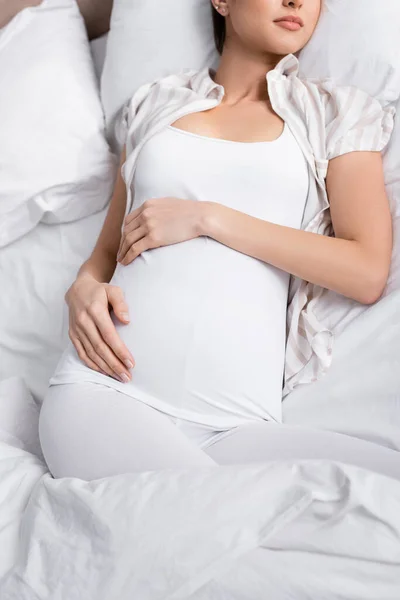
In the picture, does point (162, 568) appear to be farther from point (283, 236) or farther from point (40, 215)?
point (40, 215)

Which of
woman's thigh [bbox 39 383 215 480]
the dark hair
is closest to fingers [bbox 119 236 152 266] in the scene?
woman's thigh [bbox 39 383 215 480]

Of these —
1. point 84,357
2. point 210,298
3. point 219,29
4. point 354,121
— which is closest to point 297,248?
point 210,298

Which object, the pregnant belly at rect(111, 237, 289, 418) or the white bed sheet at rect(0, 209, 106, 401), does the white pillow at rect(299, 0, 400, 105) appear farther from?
the white bed sheet at rect(0, 209, 106, 401)

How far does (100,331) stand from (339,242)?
42 cm

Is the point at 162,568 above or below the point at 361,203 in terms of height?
below

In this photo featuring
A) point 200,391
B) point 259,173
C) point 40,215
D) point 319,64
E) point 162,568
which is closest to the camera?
point 162,568

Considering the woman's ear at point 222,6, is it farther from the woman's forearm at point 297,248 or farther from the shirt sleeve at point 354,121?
the woman's forearm at point 297,248

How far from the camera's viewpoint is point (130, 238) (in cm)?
132

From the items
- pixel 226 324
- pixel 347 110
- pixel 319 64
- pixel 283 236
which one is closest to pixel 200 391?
pixel 226 324

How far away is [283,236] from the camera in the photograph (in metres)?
1.24

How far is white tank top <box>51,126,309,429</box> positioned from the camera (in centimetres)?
120

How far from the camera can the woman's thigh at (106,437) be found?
108 centimetres

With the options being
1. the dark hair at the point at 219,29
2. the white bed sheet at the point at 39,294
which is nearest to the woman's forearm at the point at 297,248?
the white bed sheet at the point at 39,294

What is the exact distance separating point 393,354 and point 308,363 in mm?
147
